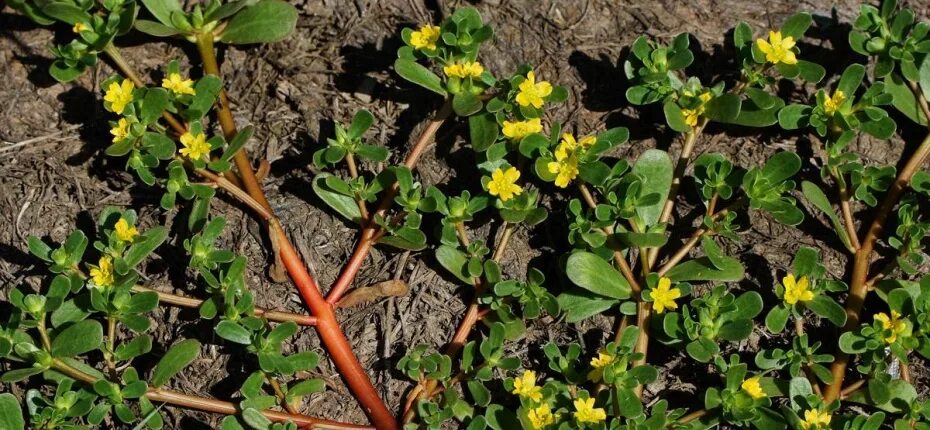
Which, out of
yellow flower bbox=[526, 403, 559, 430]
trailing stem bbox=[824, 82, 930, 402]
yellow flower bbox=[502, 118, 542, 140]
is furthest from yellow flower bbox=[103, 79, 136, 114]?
trailing stem bbox=[824, 82, 930, 402]

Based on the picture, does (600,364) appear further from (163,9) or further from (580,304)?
(163,9)

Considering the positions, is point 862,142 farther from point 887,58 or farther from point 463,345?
point 463,345

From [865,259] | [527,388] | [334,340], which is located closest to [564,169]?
[527,388]

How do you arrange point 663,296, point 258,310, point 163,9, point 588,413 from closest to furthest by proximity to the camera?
point 588,413
point 663,296
point 258,310
point 163,9

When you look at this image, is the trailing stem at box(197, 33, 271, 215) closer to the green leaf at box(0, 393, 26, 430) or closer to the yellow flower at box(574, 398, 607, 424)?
the green leaf at box(0, 393, 26, 430)

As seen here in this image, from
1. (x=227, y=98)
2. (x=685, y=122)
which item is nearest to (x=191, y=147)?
(x=227, y=98)

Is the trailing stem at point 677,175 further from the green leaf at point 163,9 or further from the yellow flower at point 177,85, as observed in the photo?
the green leaf at point 163,9
